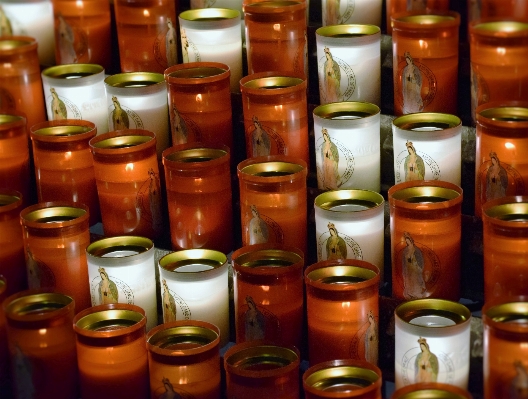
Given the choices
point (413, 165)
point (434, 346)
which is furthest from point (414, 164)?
point (434, 346)

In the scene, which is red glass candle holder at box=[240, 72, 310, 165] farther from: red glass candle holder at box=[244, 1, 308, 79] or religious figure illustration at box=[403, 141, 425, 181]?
religious figure illustration at box=[403, 141, 425, 181]

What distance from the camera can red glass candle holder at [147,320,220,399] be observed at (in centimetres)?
145

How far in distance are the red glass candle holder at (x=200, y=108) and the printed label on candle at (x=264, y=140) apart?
0.28 ft

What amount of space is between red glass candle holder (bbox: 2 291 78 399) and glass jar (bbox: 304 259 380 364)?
0.36 m

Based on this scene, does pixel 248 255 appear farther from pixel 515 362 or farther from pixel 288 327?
pixel 515 362

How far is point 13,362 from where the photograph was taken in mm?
1572

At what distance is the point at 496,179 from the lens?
60.8 inches

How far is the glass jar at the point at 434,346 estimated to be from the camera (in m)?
1.37

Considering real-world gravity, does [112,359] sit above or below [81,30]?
below

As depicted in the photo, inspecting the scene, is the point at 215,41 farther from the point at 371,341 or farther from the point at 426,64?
the point at 371,341

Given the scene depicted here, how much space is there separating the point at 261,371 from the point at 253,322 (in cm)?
14

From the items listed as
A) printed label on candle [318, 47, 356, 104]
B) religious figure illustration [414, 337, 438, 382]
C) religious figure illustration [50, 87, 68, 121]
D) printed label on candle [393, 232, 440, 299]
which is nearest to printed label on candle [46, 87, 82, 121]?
religious figure illustration [50, 87, 68, 121]

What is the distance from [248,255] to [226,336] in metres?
0.15

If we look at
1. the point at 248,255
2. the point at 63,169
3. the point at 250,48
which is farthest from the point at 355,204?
the point at 63,169
